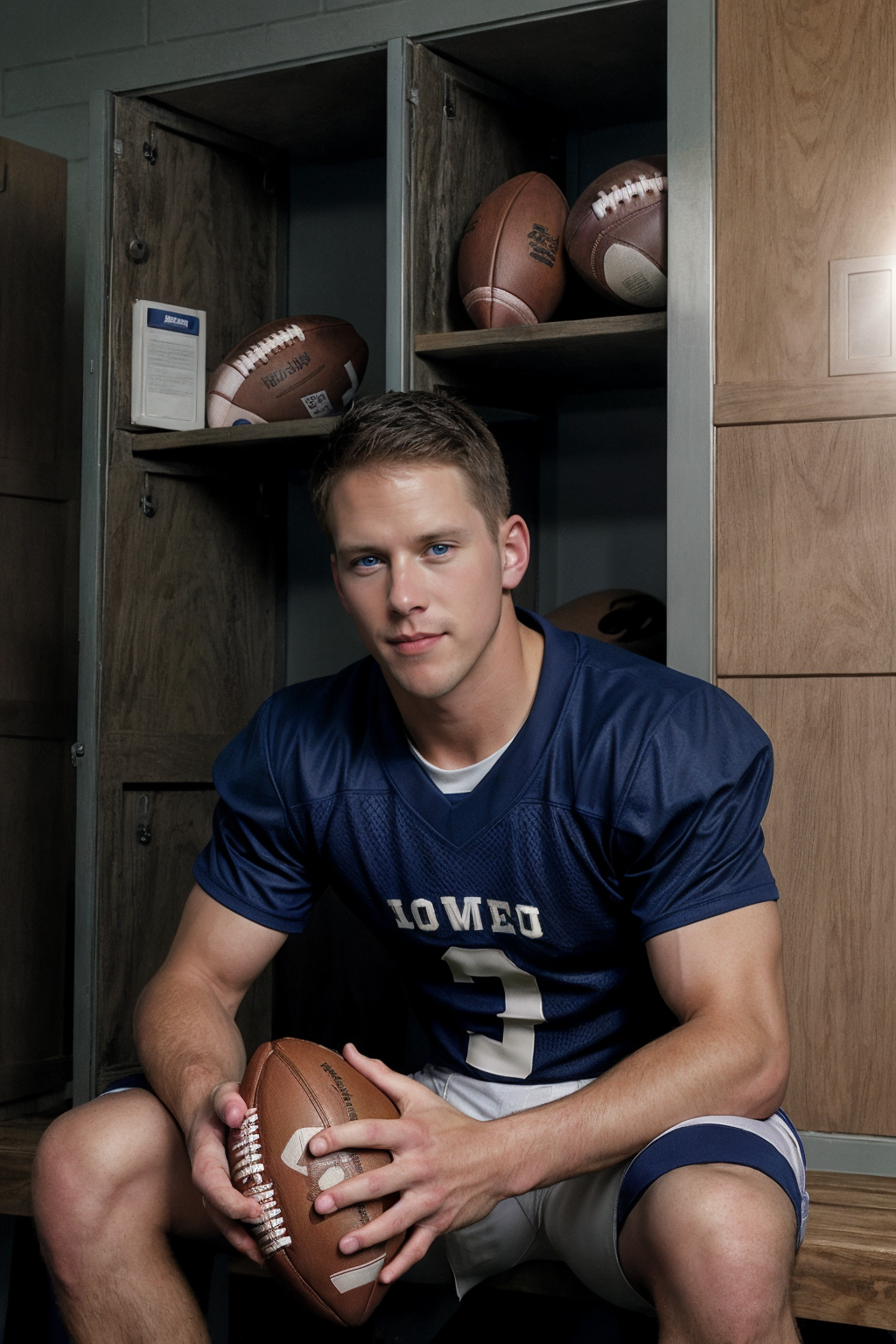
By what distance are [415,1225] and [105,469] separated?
4.82ft

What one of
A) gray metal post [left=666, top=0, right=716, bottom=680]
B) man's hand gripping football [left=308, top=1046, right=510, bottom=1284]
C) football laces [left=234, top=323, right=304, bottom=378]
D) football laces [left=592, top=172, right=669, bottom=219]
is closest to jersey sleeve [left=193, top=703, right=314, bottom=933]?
man's hand gripping football [left=308, top=1046, right=510, bottom=1284]

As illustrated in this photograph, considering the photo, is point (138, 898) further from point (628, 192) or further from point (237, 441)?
point (628, 192)

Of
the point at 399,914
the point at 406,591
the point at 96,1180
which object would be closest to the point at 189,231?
the point at 406,591

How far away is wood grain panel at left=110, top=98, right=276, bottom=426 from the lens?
2.44 metres

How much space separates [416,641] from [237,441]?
930 millimetres

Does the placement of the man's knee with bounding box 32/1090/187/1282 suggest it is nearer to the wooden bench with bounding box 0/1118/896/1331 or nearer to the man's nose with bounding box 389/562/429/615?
the wooden bench with bounding box 0/1118/896/1331

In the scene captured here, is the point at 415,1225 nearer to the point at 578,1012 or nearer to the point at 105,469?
the point at 578,1012

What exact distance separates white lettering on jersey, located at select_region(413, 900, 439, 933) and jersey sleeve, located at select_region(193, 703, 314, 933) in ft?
0.57

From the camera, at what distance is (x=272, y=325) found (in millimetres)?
2402

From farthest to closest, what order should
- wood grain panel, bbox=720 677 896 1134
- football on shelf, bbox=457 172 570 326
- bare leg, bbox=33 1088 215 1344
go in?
football on shelf, bbox=457 172 570 326, wood grain panel, bbox=720 677 896 1134, bare leg, bbox=33 1088 215 1344

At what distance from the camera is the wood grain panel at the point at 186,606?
2449 millimetres

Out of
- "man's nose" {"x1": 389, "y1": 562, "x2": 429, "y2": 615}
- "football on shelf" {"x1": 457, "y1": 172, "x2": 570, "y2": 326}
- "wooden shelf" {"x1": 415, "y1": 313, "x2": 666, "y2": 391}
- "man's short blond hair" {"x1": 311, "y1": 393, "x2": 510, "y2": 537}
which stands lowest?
"man's nose" {"x1": 389, "y1": 562, "x2": 429, "y2": 615}

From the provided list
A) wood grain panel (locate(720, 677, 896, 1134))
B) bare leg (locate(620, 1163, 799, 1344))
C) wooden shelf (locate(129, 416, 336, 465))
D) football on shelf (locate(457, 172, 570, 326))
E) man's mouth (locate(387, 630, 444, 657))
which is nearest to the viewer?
bare leg (locate(620, 1163, 799, 1344))

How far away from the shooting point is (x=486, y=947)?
1685 millimetres
